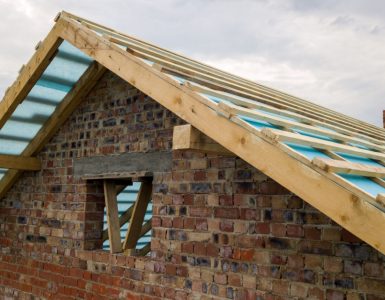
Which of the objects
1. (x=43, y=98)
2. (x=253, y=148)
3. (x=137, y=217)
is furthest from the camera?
(x=43, y=98)

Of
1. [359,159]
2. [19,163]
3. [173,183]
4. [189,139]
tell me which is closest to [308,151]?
[359,159]

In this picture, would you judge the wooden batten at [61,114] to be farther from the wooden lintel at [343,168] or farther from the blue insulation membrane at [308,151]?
the wooden lintel at [343,168]

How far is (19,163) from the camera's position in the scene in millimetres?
6434

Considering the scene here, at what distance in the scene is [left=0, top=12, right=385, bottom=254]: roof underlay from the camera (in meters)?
2.51

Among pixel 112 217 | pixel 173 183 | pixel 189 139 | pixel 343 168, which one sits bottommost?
pixel 112 217

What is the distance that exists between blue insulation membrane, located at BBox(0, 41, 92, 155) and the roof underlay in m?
0.01

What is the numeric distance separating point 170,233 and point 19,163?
2.90m

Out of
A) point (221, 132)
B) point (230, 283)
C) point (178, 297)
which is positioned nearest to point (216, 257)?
point (230, 283)

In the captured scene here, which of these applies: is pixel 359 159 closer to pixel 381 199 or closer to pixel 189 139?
pixel 381 199

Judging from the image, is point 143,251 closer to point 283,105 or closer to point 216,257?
point 216,257

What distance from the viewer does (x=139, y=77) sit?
12.6 ft

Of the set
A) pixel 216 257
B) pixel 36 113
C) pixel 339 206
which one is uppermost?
pixel 36 113

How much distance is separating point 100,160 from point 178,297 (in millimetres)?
2062

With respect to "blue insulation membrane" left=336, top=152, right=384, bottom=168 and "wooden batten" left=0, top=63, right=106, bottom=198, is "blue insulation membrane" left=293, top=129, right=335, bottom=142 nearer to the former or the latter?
"blue insulation membrane" left=336, top=152, right=384, bottom=168
